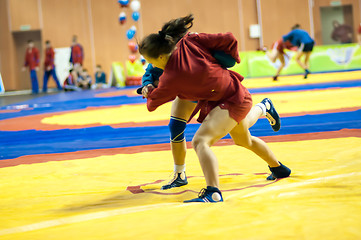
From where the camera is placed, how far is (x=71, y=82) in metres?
18.2

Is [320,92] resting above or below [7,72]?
below

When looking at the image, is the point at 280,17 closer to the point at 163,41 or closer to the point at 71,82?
the point at 71,82

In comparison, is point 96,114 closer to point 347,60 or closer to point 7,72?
point 347,60

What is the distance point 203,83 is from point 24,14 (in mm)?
19974

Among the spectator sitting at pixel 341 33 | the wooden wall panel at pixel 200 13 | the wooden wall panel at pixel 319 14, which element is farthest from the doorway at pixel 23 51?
the spectator sitting at pixel 341 33

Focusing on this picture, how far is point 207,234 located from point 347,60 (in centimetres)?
1537

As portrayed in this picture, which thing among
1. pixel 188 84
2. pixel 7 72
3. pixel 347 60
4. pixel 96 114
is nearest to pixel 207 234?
pixel 188 84

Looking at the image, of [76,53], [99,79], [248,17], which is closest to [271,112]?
[76,53]

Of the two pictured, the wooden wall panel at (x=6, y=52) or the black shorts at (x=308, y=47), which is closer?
the black shorts at (x=308, y=47)

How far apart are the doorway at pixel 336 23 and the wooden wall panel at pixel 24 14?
41.6ft

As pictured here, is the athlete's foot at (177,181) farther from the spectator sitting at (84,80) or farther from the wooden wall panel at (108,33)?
the wooden wall panel at (108,33)

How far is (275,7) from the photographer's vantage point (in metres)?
20.1

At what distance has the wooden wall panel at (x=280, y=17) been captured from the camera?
65.6ft

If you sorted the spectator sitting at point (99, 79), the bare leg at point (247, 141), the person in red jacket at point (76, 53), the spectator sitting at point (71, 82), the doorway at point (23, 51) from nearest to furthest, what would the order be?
the bare leg at point (247, 141), the person in red jacket at point (76, 53), the spectator sitting at point (71, 82), the spectator sitting at point (99, 79), the doorway at point (23, 51)
